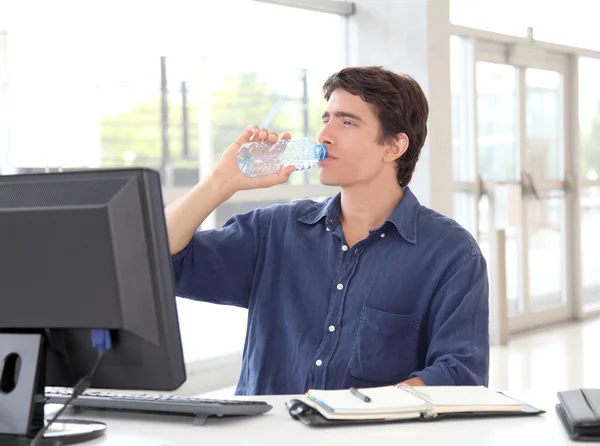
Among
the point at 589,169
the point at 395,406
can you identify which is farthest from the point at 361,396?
the point at 589,169

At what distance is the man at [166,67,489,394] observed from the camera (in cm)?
210

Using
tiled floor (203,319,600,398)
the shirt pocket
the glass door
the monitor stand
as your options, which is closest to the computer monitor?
the monitor stand

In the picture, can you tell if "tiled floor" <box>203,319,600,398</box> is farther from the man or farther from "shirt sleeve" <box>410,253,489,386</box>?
"shirt sleeve" <box>410,253,489,386</box>

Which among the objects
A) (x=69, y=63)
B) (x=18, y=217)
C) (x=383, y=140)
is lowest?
(x=18, y=217)

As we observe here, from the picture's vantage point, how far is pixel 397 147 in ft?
7.93

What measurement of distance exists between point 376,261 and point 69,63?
3000mm

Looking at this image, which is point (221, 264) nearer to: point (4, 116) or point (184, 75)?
point (4, 116)

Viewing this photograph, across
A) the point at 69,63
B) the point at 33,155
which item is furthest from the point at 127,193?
the point at 69,63

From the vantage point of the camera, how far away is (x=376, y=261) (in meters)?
2.20

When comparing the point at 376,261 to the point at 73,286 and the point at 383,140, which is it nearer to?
the point at 383,140

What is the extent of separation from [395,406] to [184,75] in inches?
192

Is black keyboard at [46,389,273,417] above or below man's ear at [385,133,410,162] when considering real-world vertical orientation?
below

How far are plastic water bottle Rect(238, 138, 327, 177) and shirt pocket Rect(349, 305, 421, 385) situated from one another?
428 millimetres

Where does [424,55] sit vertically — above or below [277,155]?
above
